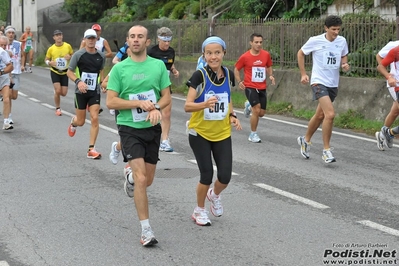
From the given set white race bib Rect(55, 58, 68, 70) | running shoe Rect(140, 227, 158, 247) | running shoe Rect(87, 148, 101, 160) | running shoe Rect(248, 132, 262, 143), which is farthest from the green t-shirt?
white race bib Rect(55, 58, 68, 70)

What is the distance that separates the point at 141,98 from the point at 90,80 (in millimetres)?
5246

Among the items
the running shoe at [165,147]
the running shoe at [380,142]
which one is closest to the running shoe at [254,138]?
the running shoe at [165,147]

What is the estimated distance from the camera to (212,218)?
8.04 meters

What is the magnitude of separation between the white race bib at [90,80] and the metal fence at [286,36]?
21.4 feet

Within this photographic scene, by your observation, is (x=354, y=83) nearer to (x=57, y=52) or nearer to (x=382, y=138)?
(x=382, y=138)

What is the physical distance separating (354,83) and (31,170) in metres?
7.76

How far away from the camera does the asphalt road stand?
674 centimetres

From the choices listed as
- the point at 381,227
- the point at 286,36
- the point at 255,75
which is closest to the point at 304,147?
the point at 255,75

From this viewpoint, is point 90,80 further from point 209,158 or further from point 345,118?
point 345,118

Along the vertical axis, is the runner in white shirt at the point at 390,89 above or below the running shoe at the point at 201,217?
above

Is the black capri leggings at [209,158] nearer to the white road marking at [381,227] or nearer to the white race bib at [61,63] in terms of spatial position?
the white road marking at [381,227]

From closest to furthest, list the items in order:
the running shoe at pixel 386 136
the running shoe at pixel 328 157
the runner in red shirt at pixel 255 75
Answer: the running shoe at pixel 328 157 → the running shoe at pixel 386 136 → the runner in red shirt at pixel 255 75

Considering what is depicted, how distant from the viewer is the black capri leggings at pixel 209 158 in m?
7.64

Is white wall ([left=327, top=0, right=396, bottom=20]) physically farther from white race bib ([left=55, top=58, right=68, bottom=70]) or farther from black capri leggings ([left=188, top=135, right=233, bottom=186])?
black capri leggings ([left=188, top=135, right=233, bottom=186])
